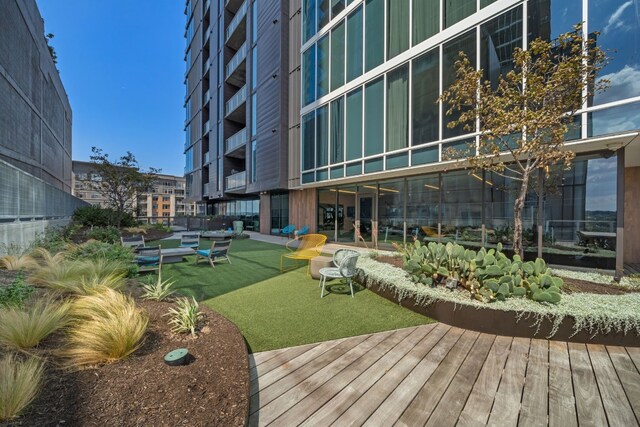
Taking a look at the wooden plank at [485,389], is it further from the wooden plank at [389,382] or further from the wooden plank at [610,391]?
the wooden plank at [610,391]

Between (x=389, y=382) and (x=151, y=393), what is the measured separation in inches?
81.3

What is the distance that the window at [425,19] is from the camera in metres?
8.23

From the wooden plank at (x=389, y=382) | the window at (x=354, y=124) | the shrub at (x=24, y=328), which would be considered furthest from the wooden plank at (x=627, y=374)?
the window at (x=354, y=124)

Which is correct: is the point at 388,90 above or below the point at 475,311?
above

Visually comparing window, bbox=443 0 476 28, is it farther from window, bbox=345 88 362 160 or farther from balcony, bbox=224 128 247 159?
balcony, bbox=224 128 247 159

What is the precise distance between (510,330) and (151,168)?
22.5 m

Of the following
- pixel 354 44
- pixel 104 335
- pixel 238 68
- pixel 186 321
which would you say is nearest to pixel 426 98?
pixel 354 44

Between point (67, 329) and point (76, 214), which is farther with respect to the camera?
point (76, 214)

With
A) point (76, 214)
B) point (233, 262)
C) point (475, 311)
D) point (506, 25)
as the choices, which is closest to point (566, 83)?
point (506, 25)

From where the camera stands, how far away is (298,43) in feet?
48.7

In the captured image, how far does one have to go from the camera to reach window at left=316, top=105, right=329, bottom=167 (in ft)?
40.5

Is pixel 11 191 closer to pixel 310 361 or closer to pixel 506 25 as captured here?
pixel 310 361

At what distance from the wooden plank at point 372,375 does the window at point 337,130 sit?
29.1ft

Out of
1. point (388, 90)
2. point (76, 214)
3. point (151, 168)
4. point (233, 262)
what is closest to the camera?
point (233, 262)
